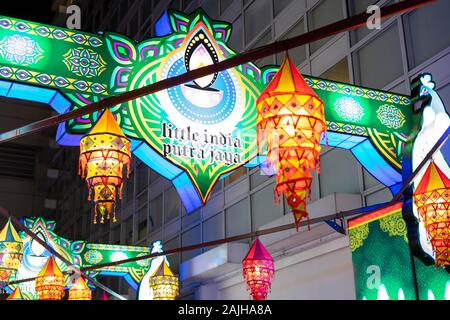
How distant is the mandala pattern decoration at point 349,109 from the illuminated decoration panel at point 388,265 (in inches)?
45.1

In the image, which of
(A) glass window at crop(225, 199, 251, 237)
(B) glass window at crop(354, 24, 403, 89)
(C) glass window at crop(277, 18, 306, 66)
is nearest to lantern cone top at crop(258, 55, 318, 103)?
(B) glass window at crop(354, 24, 403, 89)

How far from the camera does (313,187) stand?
12898 mm

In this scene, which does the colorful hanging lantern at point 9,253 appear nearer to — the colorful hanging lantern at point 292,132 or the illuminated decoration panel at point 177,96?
the illuminated decoration panel at point 177,96

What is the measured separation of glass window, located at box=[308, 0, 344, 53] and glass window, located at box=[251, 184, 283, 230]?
323 centimetres

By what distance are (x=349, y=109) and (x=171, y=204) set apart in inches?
509

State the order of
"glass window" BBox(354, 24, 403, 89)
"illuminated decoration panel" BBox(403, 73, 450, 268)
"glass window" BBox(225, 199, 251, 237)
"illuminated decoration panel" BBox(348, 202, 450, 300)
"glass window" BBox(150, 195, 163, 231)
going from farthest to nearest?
1. "glass window" BBox(150, 195, 163, 231)
2. "glass window" BBox(225, 199, 251, 237)
3. "glass window" BBox(354, 24, 403, 89)
4. "illuminated decoration panel" BBox(348, 202, 450, 300)
5. "illuminated decoration panel" BBox(403, 73, 450, 268)

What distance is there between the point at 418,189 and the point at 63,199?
26597 millimetres

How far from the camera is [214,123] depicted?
6.38 metres

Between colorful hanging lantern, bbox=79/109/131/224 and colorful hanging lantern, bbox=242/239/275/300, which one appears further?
colorful hanging lantern, bbox=242/239/275/300

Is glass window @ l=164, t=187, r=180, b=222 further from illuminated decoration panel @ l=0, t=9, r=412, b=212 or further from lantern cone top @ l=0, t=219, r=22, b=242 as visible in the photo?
illuminated decoration panel @ l=0, t=9, r=412, b=212

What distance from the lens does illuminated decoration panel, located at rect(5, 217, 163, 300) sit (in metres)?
15.3

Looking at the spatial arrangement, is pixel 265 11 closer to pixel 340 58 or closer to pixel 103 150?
pixel 340 58

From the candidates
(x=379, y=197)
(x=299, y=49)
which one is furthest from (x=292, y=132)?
(x=299, y=49)

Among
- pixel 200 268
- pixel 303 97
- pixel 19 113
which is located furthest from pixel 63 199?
pixel 303 97
